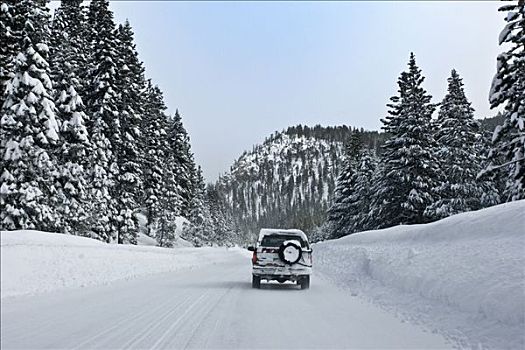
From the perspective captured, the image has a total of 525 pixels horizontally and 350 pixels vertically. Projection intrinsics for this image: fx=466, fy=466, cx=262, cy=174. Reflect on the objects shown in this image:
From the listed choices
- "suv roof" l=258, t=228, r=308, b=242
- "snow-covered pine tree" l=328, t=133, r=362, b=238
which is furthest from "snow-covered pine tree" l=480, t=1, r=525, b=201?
"snow-covered pine tree" l=328, t=133, r=362, b=238

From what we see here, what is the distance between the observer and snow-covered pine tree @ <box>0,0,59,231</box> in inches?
818

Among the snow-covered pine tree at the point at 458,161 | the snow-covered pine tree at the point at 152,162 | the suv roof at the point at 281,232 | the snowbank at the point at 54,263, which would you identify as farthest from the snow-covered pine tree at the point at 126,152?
the snow-covered pine tree at the point at 458,161

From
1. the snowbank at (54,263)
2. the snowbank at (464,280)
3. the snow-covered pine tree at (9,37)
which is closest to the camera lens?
the snowbank at (464,280)

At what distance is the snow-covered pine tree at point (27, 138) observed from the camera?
20.8 meters

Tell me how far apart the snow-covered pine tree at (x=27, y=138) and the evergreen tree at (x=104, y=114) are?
741 centimetres

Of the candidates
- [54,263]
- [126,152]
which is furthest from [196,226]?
[54,263]

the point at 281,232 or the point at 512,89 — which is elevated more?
the point at 512,89

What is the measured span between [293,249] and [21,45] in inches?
656

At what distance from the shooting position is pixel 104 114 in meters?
31.8

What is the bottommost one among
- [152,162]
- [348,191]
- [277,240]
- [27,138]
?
[277,240]

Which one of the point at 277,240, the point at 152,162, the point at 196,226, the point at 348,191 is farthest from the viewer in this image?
the point at 196,226

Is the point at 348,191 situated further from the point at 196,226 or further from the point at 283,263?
the point at 283,263

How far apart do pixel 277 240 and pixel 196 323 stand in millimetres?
8361

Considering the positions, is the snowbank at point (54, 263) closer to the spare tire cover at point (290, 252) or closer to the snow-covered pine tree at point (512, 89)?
the spare tire cover at point (290, 252)
